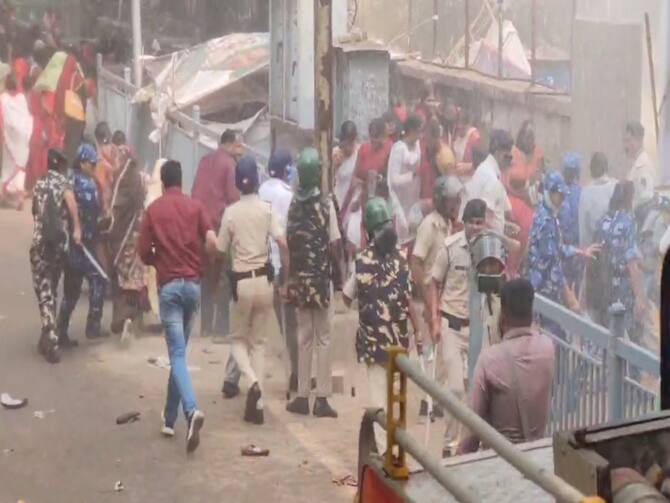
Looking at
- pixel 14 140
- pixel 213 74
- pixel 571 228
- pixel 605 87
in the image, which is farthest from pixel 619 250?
pixel 14 140

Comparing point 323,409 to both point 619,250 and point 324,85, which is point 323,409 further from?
point 324,85

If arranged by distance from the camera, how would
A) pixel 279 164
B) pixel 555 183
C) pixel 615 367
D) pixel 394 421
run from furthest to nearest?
pixel 279 164
pixel 555 183
pixel 615 367
pixel 394 421

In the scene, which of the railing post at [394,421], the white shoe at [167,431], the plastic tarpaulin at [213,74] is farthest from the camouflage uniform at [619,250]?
the plastic tarpaulin at [213,74]

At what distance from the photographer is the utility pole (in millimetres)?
10898

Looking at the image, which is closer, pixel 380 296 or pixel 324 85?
pixel 380 296

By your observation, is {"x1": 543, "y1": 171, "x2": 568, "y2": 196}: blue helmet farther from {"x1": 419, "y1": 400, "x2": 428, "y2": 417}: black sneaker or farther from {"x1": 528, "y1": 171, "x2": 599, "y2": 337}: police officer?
{"x1": 419, "y1": 400, "x2": 428, "y2": 417}: black sneaker

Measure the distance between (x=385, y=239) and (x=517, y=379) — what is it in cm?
244

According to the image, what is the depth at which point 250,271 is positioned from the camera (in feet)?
29.4

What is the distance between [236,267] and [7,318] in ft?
12.6

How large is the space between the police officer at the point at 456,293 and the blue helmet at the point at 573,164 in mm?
1564

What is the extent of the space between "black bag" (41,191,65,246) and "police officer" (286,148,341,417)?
2.22 meters

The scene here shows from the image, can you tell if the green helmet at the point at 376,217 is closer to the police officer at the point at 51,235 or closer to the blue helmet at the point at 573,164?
the blue helmet at the point at 573,164

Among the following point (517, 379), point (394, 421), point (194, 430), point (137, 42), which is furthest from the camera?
point (137, 42)

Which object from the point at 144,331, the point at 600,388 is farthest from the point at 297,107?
the point at 600,388
